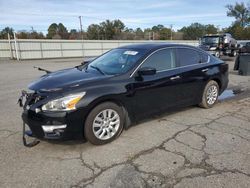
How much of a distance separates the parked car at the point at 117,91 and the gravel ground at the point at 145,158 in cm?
30

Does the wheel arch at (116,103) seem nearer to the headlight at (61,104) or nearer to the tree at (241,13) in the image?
the headlight at (61,104)

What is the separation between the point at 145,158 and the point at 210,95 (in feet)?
10.2

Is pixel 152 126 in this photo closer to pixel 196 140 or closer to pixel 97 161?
pixel 196 140

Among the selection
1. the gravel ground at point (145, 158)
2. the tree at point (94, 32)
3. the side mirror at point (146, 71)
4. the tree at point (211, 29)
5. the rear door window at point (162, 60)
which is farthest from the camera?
the tree at point (211, 29)

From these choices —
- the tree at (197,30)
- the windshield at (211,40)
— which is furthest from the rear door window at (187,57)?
the tree at (197,30)

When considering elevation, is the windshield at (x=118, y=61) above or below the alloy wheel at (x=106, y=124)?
above

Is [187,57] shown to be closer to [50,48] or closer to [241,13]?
[50,48]

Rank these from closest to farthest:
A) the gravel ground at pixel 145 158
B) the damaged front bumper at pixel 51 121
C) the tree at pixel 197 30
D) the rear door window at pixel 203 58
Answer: the gravel ground at pixel 145 158 → the damaged front bumper at pixel 51 121 → the rear door window at pixel 203 58 → the tree at pixel 197 30

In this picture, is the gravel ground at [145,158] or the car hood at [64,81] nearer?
the gravel ground at [145,158]

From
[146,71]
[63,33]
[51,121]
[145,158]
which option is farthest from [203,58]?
[63,33]

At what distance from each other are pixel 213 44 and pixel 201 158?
1819 centimetres

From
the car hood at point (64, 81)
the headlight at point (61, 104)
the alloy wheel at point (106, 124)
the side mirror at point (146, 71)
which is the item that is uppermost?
the side mirror at point (146, 71)

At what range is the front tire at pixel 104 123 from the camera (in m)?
3.76

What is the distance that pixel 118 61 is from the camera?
4.73 meters
